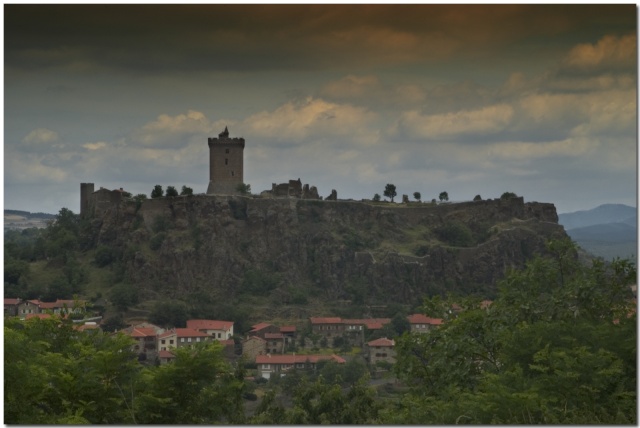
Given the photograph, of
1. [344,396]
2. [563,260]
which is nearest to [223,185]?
[344,396]

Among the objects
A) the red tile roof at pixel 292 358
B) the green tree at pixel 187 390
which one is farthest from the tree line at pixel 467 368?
the red tile roof at pixel 292 358

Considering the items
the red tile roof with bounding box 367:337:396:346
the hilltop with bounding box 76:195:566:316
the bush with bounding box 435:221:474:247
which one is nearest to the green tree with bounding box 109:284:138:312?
the hilltop with bounding box 76:195:566:316

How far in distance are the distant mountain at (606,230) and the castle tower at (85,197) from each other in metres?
25.9

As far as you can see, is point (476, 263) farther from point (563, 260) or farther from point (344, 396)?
point (563, 260)

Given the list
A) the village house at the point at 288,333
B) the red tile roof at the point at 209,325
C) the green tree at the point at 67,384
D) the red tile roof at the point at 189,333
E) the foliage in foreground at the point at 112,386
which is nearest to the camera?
the green tree at the point at 67,384

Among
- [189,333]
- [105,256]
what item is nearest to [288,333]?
[189,333]

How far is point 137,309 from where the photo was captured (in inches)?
2100

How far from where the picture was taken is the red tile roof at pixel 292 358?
42.6 metres

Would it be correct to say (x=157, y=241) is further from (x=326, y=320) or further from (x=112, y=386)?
(x=112, y=386)

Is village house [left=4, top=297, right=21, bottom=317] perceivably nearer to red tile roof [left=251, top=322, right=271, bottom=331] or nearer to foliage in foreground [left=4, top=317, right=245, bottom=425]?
red tile roof [left=251, top=322, right=271, bottom=331]

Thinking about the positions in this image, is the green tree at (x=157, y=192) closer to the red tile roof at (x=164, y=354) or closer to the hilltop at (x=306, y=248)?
the hilltop at (x=306, y=248)

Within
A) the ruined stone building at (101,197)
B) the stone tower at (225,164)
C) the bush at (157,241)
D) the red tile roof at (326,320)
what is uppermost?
the stone tower at (225,164)

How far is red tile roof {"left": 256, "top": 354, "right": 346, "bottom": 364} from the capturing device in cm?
4263

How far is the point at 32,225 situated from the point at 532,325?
45851 mm
